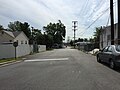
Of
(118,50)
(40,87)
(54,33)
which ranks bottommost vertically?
(40,87)

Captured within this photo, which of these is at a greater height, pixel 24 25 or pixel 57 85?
pixel 24 25

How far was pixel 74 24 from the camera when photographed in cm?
9550

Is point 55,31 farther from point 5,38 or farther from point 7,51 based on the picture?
point 7,51

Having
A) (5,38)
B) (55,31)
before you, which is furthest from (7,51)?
(55,31)

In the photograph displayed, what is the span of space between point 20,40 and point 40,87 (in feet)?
147

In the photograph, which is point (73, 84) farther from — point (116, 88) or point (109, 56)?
point (109, 56)

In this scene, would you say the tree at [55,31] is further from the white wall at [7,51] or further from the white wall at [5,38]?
the white wall at [7,51]

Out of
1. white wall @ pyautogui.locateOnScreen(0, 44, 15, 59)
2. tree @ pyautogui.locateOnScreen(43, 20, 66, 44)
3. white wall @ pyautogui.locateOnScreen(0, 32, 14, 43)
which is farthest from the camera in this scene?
tree @ pyautogui.locateOnScreen(43, 20, 66, 44)

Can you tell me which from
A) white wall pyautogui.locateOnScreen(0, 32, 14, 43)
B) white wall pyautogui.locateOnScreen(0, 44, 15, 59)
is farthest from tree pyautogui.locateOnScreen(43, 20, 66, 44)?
white wall pyautogui.locateOnScreen(0, 44, 15, 59)

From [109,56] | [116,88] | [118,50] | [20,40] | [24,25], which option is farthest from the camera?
[24,25]

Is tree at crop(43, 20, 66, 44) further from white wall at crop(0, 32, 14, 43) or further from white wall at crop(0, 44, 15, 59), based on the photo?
white wall at crop(0, 44, 15, 59)

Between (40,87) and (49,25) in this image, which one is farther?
(49,25)

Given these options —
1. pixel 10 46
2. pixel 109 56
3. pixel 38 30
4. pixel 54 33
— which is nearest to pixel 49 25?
pixel 54 33

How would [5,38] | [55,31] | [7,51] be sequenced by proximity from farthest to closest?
[55,31] < [5,38] < [7,51]
